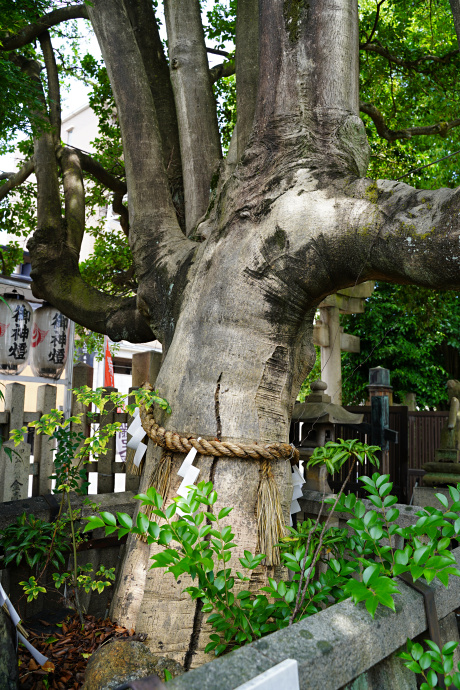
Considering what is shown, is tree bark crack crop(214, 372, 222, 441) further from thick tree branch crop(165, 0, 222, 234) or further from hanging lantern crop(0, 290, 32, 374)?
hanging lantern crop(0, 290, 32, 374)

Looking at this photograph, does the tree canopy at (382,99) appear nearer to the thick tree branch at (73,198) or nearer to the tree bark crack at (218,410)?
the thick tree branch at (73,198)

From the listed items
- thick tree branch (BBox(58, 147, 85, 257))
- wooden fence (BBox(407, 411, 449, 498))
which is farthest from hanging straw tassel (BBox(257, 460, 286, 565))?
wooden fence (BBox(407, 411, 449, 498))

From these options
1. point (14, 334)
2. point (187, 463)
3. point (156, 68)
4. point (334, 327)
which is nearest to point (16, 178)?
point (14, 334)

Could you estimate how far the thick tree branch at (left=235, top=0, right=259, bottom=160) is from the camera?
11.5 ft

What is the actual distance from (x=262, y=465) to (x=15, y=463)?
1.94 metres

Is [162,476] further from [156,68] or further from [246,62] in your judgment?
[156,68]

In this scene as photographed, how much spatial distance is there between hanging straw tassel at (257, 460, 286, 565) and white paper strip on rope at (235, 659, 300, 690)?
1.30 metres

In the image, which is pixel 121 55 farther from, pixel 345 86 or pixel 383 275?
pixel 383 275

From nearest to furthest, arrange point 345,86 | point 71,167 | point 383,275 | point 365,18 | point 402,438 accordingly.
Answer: point 383,275 < point 345,86 < point 71,167 < point 402,438 < point 365,18

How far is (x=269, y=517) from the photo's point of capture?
2.46 meters

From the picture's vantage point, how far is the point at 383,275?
2518 millimetres

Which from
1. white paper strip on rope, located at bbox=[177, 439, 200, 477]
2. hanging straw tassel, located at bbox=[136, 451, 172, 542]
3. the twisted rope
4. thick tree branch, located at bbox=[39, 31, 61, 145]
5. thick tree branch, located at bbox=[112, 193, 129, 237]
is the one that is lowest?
hanging straw tassel, located at bbox=[136, 451, 172, 542]

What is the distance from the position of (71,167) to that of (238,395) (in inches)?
145

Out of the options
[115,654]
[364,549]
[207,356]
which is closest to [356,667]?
[364,549]
